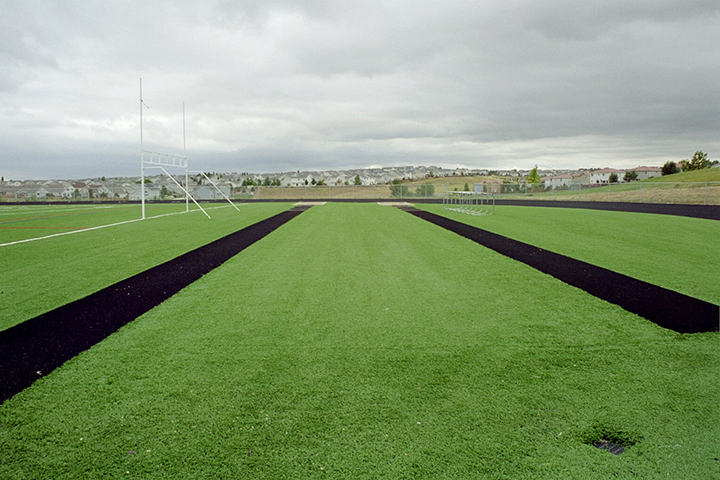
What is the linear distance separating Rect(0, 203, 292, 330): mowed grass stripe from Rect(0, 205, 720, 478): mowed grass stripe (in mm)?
1825

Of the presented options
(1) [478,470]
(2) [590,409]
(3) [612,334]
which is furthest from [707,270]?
(1) [478,470]

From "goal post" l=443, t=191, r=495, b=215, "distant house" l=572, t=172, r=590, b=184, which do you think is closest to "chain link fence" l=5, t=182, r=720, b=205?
"goal post" l=443, t=191, r=495, b=215

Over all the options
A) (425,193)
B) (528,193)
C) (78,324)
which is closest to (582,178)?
(528,193)

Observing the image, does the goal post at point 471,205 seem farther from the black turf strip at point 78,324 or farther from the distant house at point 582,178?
the distant house at point 582,178

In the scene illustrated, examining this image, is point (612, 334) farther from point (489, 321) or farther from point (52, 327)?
point (52, 327)

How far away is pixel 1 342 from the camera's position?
385 centimetres

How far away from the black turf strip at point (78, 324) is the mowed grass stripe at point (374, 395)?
23cm

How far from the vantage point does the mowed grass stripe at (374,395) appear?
218 centimetres

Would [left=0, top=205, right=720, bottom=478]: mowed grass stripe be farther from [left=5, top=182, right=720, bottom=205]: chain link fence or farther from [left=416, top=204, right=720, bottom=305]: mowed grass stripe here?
[left=5, top=182, right=720, bottom=205]: chain link fence

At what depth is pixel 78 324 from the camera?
436 cm

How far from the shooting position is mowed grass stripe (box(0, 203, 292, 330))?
529 cm

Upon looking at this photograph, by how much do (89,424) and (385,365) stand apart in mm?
2071

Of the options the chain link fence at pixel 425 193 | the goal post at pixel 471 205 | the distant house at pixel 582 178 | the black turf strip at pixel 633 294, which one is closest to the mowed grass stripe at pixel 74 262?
the black turf strip at pixel 633 294

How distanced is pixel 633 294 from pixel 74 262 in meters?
9.57
